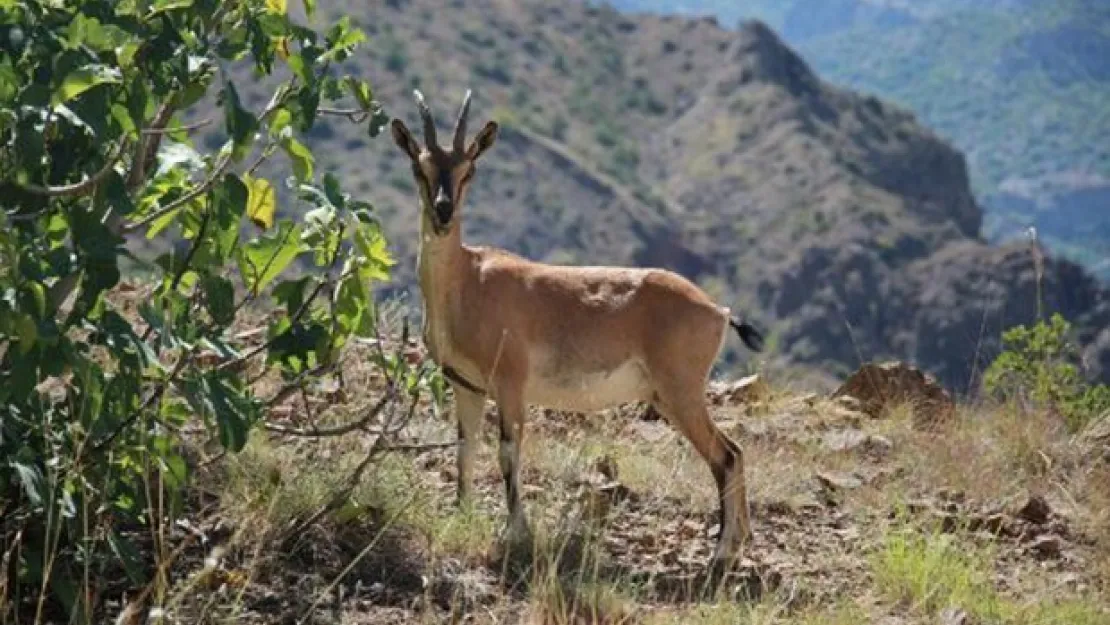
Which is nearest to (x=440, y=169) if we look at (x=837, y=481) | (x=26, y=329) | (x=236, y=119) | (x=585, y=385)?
(x=585, y=385)

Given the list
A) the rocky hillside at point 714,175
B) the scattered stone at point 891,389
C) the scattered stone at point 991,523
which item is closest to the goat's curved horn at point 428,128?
the scattered stone at point 991,523

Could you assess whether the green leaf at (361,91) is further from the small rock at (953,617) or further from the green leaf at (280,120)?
the small rock at (953,617)

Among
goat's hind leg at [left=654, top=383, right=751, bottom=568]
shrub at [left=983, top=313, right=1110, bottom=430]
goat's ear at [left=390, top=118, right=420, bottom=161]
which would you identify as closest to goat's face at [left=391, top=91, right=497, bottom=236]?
goat's ear at [left=390, top=118, right=420, bottom=161]

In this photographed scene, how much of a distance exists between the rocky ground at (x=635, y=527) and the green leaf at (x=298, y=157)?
1005 mm

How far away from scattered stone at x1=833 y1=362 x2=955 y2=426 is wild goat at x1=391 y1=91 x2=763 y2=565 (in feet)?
12.3

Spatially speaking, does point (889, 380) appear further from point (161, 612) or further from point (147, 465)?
point (161, 612)

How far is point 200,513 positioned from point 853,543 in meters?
3.24

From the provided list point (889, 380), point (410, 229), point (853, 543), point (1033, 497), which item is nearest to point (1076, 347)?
point (889, 380)

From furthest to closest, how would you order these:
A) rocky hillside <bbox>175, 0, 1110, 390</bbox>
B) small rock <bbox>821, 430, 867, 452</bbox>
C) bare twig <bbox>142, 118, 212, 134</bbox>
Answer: rocky hillside <bbox>175, 0, 1110, 390</bbox>, small rock <bbox>821, 430, 867, 452</bbox>, bare twig <bbox>142, 118, 212, 134</bbox>

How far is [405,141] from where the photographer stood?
8.61 metres

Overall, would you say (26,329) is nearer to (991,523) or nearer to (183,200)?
(183,200)

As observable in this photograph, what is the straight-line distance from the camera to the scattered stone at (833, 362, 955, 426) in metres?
12.1

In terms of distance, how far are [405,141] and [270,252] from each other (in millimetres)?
2380

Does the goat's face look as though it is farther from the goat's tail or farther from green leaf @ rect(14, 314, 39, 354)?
green leaf @ rect(14, 314, 39, 354)
